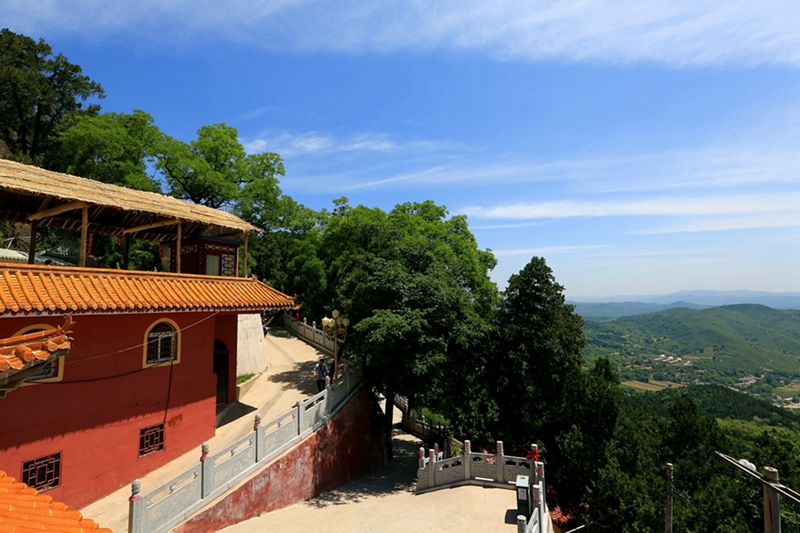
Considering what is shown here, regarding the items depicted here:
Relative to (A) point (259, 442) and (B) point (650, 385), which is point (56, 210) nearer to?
(A) point (259, 442)

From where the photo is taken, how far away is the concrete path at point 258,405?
351 inches

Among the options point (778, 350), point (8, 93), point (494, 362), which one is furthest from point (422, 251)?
point (778, 350)

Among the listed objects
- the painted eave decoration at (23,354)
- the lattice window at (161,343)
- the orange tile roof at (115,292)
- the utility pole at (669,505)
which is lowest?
the utility pole at (669,505)

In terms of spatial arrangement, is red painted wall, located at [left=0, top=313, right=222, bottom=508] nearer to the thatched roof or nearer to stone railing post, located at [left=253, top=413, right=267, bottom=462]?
stone railing post, located at [left=253, top=413, right=267, bottom=462]

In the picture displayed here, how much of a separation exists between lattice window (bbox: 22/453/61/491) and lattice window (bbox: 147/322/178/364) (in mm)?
2558

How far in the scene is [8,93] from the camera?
27.2 m

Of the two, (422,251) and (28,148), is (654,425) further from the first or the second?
(28,148)

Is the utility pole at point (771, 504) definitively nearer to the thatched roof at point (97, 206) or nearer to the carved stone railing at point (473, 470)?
the carved stone railing at point (473, 470)

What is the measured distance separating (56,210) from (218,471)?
23.3ft

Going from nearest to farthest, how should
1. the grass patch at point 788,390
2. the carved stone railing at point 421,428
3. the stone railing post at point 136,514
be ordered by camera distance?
1. the stone railing post at point 136,514
2. the carved stone railing at point 421,428
3. the grass patch at point 788,390

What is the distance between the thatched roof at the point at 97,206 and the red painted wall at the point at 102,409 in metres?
2.58

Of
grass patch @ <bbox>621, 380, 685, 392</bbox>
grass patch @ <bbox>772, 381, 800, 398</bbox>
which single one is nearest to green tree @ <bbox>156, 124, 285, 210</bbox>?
grass patch @ <bbox>621, 380, 685, 392</bbox>

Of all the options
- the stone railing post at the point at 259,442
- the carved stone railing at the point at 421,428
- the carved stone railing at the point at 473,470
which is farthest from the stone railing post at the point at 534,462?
the stone railing post at the point at 259,442

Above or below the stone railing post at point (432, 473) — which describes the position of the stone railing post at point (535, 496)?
above
